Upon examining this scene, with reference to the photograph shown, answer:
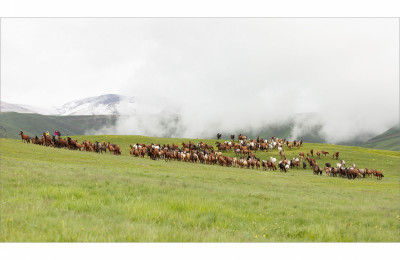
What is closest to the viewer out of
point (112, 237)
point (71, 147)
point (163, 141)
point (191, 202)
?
point (112, 237)

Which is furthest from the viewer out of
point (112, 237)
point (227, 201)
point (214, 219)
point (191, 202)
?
point (227, 201)

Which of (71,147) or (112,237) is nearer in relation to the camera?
(112,237)

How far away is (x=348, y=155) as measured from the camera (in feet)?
202

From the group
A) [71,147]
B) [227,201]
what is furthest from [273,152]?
[227,201]

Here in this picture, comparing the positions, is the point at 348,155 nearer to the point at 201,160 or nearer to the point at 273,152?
the point at 273,152

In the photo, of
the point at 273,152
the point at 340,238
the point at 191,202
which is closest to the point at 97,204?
the point at 191,202

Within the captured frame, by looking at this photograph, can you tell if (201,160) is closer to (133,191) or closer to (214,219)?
(133,191)

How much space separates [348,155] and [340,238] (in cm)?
6050

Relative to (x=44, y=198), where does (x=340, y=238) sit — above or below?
below

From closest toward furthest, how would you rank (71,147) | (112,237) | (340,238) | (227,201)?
(112,237) → (340,238) → (227,201) → (71,147)

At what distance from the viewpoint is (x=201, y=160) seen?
49.8 m

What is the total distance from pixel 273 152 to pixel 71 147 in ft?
140

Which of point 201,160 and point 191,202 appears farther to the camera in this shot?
point 201,160

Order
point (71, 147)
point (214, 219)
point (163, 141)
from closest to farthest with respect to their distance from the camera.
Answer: point (214, 219)
point (71, 147)
point (163, 141)
